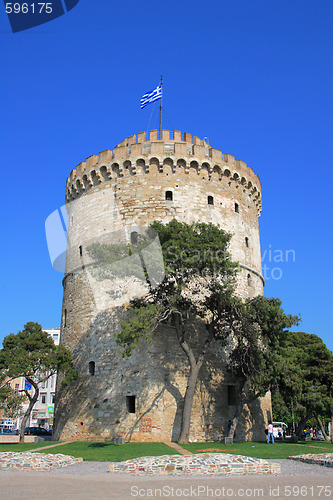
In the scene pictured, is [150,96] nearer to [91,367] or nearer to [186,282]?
[186,282]

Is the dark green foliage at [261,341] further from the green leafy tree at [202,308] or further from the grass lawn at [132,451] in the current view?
the grass lawn at [132,451]

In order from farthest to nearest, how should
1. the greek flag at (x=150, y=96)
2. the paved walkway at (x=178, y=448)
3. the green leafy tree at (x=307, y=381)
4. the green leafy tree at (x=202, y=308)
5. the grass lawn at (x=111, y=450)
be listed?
1. the greek flag at (x=150, y=96)
2. the green leafy tree at (x=307, y=381)
3. the green leafy tree at (x=202, y=308)
4. the paved walkway at (x=178, y=448)
5. the grass lawn at (x=111, y=450)

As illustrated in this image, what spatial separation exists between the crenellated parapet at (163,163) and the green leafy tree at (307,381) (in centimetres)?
808

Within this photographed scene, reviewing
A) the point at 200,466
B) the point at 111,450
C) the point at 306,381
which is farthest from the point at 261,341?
the point at 200,466

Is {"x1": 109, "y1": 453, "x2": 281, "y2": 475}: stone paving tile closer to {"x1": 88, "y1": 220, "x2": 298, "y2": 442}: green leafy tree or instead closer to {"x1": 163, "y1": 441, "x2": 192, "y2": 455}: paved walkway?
{"x1": 163, "y1": 441, "x2": 192, "y2": 455}: paved walkway

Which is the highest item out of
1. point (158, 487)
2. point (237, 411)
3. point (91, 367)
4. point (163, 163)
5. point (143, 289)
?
point (163, 163)

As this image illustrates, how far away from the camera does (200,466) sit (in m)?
9.13

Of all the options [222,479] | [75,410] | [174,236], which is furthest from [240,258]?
[222,479]

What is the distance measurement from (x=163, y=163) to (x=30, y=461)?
537 inches

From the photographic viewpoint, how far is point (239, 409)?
1698 centimetres

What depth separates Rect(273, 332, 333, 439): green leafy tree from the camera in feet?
57.0

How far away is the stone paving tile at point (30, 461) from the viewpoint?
10.2 meters

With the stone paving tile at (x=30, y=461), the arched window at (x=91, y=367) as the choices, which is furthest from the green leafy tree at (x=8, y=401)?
the stone paving tile at (x=30, y=461)

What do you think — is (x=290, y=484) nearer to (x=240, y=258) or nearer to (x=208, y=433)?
(x=208, y=433)
